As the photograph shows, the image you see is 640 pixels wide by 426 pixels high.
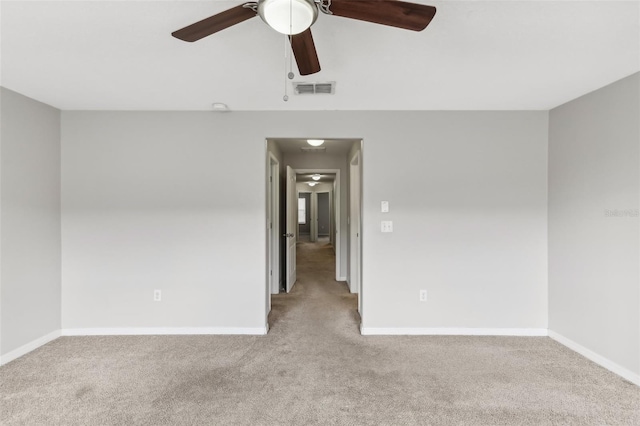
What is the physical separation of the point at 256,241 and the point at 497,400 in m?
2.29

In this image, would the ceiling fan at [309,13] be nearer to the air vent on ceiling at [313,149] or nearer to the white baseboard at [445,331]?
the white baseboard at [445,331]

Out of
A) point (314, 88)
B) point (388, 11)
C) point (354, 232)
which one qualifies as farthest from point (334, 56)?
point (354, 232)

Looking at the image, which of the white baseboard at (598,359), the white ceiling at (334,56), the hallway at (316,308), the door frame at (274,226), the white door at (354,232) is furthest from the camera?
the white door at (354,232)

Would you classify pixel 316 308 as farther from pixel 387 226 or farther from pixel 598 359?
pixel 598 359

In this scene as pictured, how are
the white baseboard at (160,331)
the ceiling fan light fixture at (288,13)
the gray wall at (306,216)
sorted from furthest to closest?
the gray wall at (306,216)
the white baseboard at (160,331)
the ceiling fan light fixture at (288,13)

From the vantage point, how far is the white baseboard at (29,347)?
241 cm

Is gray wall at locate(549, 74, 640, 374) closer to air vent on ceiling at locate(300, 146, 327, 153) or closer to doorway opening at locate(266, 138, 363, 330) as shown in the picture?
doorway opening at locate(266, 138, 363, 330)

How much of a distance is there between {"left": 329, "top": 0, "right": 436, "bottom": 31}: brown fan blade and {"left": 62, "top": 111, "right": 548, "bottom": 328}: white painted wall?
1.76m

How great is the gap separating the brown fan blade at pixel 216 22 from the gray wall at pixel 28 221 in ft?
7.34

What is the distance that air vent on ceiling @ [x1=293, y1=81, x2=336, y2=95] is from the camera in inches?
92.2

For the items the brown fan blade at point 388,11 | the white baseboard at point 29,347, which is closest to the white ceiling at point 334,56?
the brown fan blade at point 388,11

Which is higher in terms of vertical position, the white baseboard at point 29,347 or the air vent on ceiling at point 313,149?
the air vent on ceiling at point 313,149

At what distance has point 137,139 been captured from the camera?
2.96 m

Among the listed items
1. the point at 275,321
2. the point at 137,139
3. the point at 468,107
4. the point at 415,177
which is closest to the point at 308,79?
the point at 415,177
